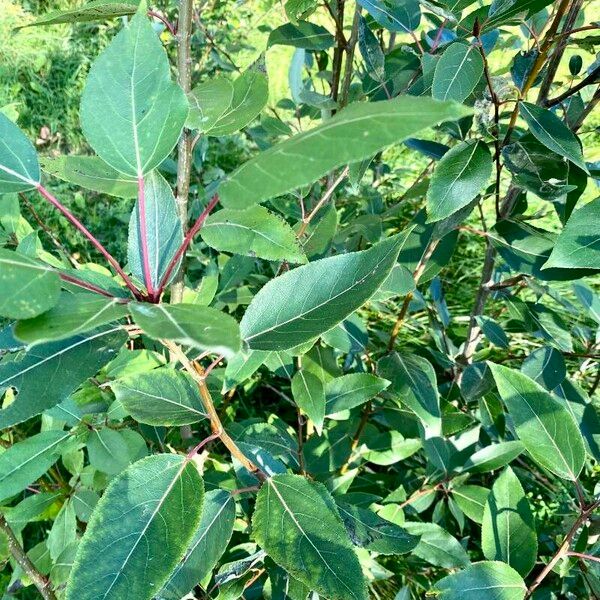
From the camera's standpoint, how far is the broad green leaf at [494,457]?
1.05 m

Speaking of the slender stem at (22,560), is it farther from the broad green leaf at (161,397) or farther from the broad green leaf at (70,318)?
the broad green leaf at (70,318)

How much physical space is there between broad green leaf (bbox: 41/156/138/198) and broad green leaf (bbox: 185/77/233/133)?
11 centimetres

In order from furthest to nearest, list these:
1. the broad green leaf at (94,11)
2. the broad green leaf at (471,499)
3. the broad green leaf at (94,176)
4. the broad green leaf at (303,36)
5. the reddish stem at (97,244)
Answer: the broad green leaf at (303,36), the broad green leaf at (471,499), the broad green leaf at (94,11), the broad green leaf at (94,176), the reddish stem at (97,244)

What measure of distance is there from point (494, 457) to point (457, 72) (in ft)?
2.12

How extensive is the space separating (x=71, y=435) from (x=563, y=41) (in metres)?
→ 0.92

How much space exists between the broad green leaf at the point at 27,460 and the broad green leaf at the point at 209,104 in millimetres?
538

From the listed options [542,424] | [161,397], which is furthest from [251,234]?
[542,424]

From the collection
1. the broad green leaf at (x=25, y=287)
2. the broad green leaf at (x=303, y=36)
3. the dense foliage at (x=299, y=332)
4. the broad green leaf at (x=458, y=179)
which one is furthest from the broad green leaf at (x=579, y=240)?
the broad green leaf at (x=303, y=36)

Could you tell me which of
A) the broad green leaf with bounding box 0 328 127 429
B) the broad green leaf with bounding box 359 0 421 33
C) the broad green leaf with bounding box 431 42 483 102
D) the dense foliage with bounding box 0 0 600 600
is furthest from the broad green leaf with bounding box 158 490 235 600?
the broad green leaf with bounding box 359 0 421 33

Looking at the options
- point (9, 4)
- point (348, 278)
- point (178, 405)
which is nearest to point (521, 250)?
point (348, 278)

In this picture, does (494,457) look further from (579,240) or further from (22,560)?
(22,560)

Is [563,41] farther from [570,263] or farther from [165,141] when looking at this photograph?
[165,141]

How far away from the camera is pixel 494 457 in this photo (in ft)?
3.49

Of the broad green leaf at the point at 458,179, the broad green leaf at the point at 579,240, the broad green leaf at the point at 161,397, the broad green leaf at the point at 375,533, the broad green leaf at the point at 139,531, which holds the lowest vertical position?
the broad green leaf at the point at 375,533
